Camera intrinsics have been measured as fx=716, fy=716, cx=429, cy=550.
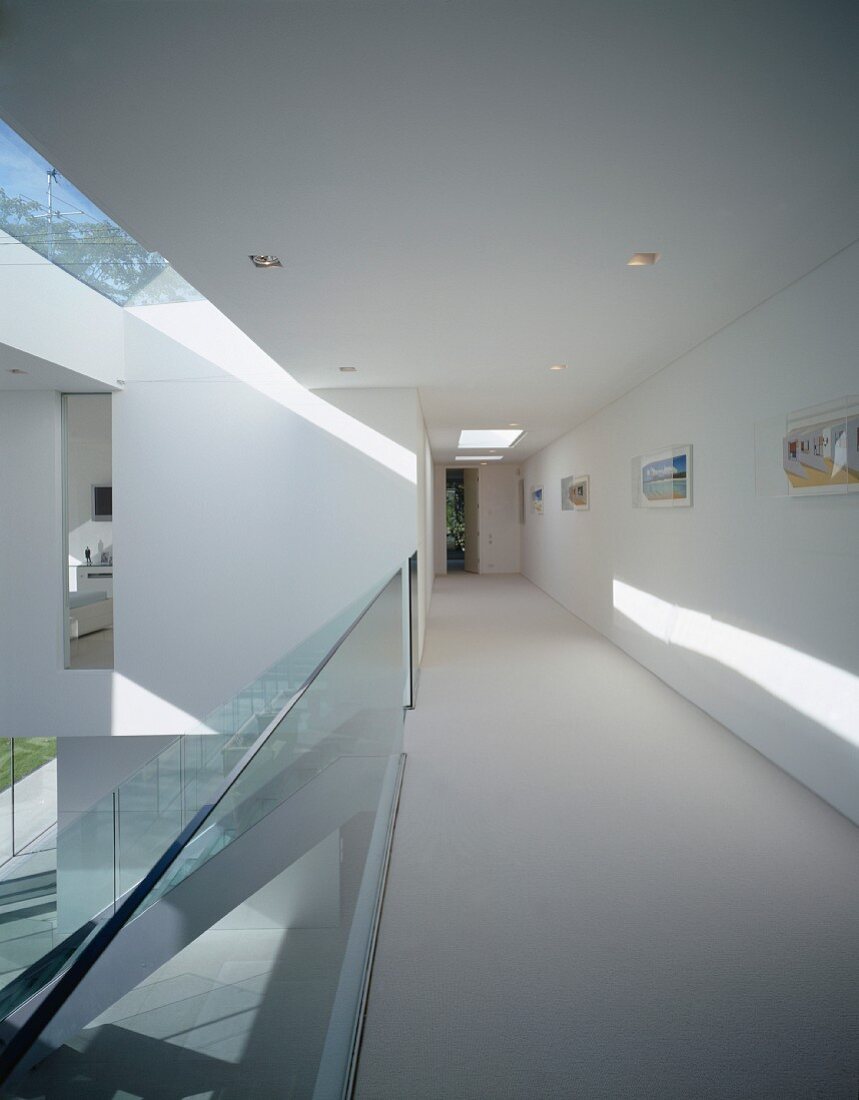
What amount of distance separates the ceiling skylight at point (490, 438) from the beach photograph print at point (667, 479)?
4415 mm

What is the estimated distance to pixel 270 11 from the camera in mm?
1871

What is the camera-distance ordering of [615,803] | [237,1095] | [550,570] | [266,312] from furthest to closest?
[550,570] → [266,312] → [615,803] → [237,1095]

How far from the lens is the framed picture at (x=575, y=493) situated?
31.6 feet

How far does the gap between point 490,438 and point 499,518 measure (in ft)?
18.0

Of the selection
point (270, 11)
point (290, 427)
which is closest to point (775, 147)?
point (270, 11)

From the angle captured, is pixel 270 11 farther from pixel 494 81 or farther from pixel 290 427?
pixel 290 427

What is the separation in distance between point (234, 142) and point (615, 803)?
11.6ft

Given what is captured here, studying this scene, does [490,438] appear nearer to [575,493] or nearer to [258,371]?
[575,493]

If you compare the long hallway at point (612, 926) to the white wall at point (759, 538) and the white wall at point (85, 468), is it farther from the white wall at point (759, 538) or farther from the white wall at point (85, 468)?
the white wall at point (85, 468)

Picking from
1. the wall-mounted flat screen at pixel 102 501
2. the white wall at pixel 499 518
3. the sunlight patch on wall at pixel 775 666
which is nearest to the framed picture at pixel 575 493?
the sunlight patch on wall at pixel 775 666

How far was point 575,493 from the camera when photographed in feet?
33.8

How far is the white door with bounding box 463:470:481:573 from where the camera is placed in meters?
18.0

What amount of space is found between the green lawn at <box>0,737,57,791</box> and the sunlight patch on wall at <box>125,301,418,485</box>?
4696 mm

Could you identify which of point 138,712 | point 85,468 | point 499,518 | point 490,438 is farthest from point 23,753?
point 499,518
